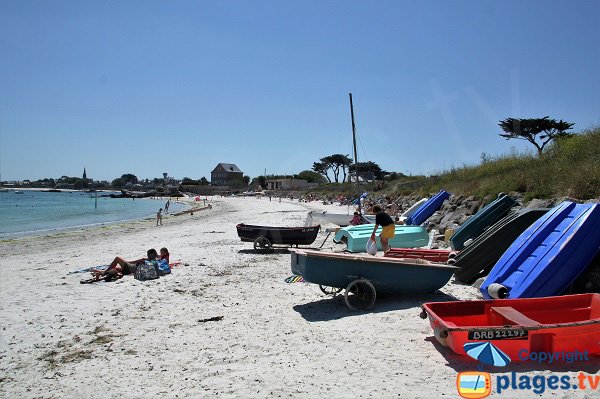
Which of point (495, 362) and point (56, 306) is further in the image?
point (56, 306)

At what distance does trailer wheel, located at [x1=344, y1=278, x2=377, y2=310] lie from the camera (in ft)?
22.9

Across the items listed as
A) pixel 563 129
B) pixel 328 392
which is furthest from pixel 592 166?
pixel 563 129

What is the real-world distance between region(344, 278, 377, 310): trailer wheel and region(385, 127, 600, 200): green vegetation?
21.3 feet

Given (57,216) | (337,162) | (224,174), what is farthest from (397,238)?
(224,174)

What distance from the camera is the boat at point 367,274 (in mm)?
7020

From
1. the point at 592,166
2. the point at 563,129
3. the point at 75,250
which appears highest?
the point at 563,129

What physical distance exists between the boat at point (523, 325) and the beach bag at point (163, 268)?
7.31 m

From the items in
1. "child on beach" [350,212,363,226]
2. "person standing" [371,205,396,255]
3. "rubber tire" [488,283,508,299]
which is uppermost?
"person standing" [371,205,396,255]

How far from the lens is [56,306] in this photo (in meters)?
8.08

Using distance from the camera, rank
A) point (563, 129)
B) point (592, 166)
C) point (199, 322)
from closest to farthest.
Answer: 1. point (199, 322)
2. point (592, 166)
3. point (563, 129)

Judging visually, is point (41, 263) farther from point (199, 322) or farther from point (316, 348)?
point (316, 348)

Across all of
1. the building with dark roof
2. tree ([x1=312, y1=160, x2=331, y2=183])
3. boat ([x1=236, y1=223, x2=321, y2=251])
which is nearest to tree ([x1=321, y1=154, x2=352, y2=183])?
tree ([x1=312, y1=160, x2=331, y2=183])

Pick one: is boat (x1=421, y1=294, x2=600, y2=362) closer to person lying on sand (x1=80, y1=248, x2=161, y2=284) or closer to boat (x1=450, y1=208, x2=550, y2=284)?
boat (x1=450, y1=208, x2=550, y2=284)

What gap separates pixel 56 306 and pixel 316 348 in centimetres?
557
